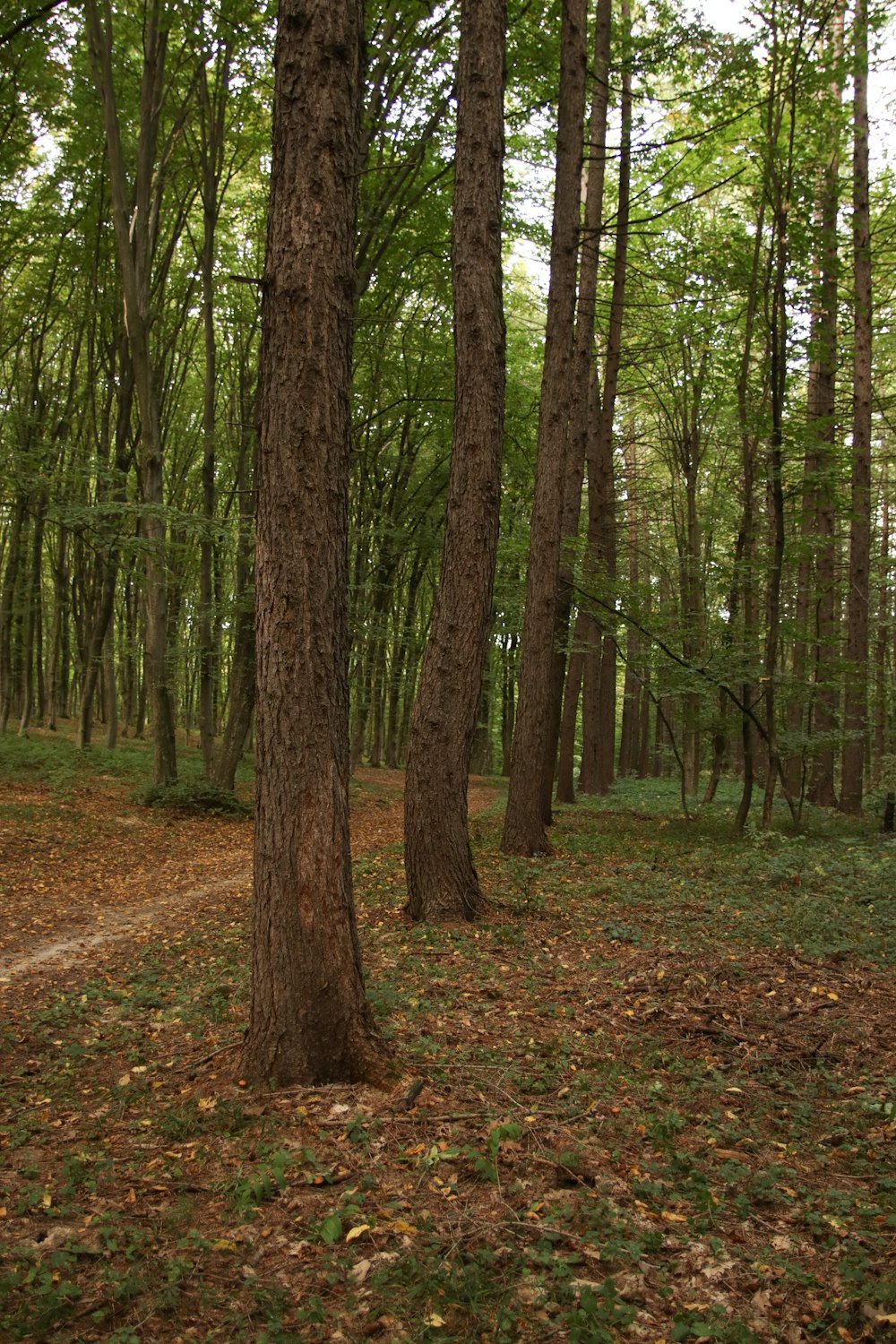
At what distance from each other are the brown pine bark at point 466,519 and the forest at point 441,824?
36 mm

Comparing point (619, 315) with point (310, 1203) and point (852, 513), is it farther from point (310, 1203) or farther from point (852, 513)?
point (310, 1203)

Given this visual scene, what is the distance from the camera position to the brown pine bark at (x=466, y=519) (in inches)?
309

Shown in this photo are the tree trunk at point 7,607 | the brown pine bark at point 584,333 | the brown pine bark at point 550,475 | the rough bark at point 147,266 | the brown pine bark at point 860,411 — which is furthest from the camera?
the tree trunk at point 7,607

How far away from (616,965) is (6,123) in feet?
55.0

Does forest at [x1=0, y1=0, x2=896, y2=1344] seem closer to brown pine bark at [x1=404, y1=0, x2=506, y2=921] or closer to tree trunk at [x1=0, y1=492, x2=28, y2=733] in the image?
brown pine bark at [x1=404, y1=0, x2=506, y2=921]

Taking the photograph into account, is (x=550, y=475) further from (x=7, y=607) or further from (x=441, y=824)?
(x=7, y=607)

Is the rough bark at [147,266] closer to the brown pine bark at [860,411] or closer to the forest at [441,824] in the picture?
the forest at [441,824]

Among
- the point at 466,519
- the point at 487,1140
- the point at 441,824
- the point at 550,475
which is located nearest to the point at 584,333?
the point at 550,475

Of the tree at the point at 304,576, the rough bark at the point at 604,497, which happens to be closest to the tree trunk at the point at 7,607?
the rough bark at the point at 604,497

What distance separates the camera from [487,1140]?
4051 mm

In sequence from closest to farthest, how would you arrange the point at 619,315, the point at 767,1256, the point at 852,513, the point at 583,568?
the point at 767,1256, the point at 583,568, the point at 852,513, the point at 619,315

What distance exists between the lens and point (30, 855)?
455 inches

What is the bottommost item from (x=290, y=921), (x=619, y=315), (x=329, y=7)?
(x=290, y=921)

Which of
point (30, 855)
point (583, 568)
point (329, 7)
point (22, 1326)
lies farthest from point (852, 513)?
point (22, 1326)
